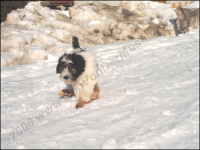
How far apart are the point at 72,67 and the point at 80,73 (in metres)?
0.19

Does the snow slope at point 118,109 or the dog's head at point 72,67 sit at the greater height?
the dog's head at point 72,67

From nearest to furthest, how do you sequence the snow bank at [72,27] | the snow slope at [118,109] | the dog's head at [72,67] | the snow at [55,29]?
the snow slope at [118,109] → the dog's head at [72,67] → the snow at [55,29] → the snow bank at [72,27]

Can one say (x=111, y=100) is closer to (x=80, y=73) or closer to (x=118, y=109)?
(x=118, y=109)

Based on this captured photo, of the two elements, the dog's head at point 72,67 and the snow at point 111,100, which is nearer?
the snow at point 111,100

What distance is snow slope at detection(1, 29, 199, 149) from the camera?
118 inches

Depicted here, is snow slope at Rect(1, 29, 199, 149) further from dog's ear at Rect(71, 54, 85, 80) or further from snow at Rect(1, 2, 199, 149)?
dog's ear at Rect(71, 54, 85, 80)

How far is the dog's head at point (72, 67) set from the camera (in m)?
4.30

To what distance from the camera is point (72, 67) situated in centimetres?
432

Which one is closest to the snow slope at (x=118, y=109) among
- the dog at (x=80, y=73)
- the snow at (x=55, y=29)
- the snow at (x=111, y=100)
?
the snow at (x=111, y=100)

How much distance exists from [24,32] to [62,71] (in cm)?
709

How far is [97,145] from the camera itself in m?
2.91

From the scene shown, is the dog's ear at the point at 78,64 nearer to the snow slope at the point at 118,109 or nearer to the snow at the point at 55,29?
the snow slope at the point at 118,109

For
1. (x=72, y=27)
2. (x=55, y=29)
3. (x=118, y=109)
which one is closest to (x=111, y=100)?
(x=118, y=109)

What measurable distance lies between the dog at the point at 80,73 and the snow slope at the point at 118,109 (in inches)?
8.8
